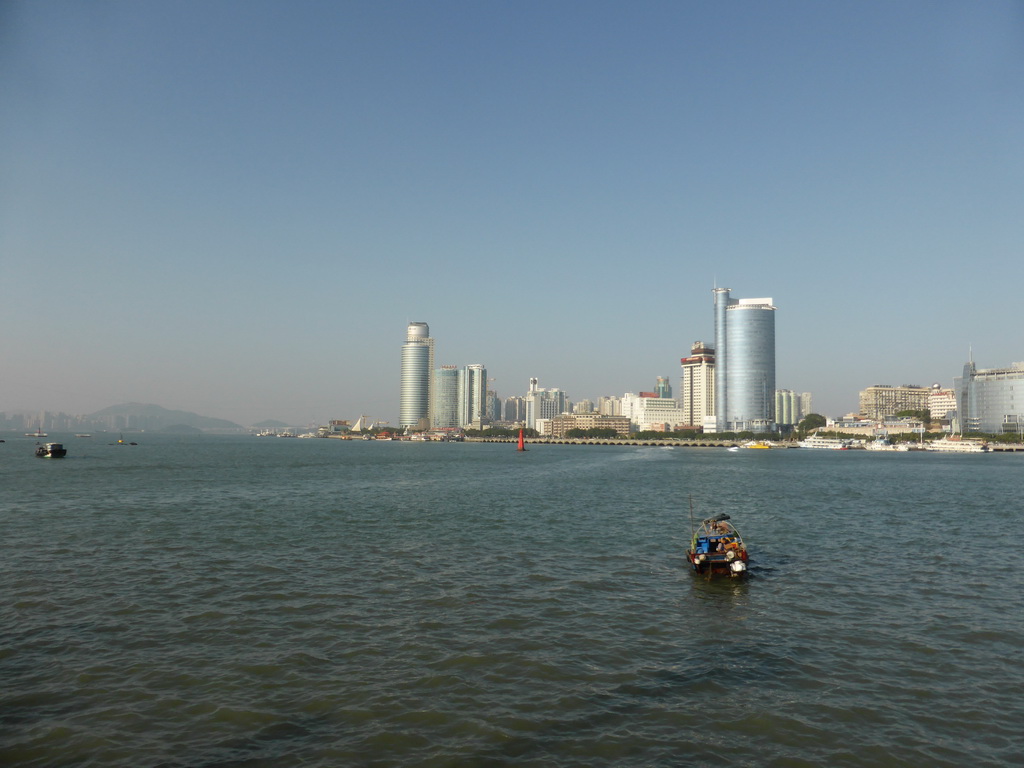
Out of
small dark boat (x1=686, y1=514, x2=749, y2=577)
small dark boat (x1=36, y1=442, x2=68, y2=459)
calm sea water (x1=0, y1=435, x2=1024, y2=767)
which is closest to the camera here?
calm sea water (x1=0, y1=435, x2=1024, y2=767)

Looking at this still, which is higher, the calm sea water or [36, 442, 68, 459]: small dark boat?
[36, 442, 68, 459]: small dark boat

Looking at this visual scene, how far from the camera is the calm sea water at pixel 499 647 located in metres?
14.0

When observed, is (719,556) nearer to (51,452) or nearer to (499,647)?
(499,647)

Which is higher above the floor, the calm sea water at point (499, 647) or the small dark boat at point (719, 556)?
the small dark boat at point (719, 556)

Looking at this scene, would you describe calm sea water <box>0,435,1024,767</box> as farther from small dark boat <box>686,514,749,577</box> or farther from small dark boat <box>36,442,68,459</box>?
small dark boat <box>36,442,68,459</box>

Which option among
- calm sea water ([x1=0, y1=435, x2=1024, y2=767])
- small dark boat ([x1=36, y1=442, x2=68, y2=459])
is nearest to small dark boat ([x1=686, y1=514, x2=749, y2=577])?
calm sea water ([x1=0, y1=435, x2=1024, y2=767])

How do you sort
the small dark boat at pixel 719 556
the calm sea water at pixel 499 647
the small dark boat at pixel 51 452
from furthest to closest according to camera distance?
the small dark boat at pixel 51 452 → the small dark boat at pixel 719 556 → the calm sea water at pixel 499 647

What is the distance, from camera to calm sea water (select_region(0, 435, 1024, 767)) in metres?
14.0

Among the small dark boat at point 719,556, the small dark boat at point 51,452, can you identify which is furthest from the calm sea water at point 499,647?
the small dark boat at point 51,452

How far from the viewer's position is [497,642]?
2002cm

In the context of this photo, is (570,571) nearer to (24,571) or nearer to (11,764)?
(11,764)

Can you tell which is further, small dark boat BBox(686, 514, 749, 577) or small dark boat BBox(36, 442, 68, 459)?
small dark boat BBox(36, 442, 68, 459)

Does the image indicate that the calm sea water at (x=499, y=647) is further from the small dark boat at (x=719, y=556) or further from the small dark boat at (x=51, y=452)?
the small dark boat at (x=51, y=452)

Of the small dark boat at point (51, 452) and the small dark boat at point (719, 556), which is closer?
the small dark boat at point (719, 556)
